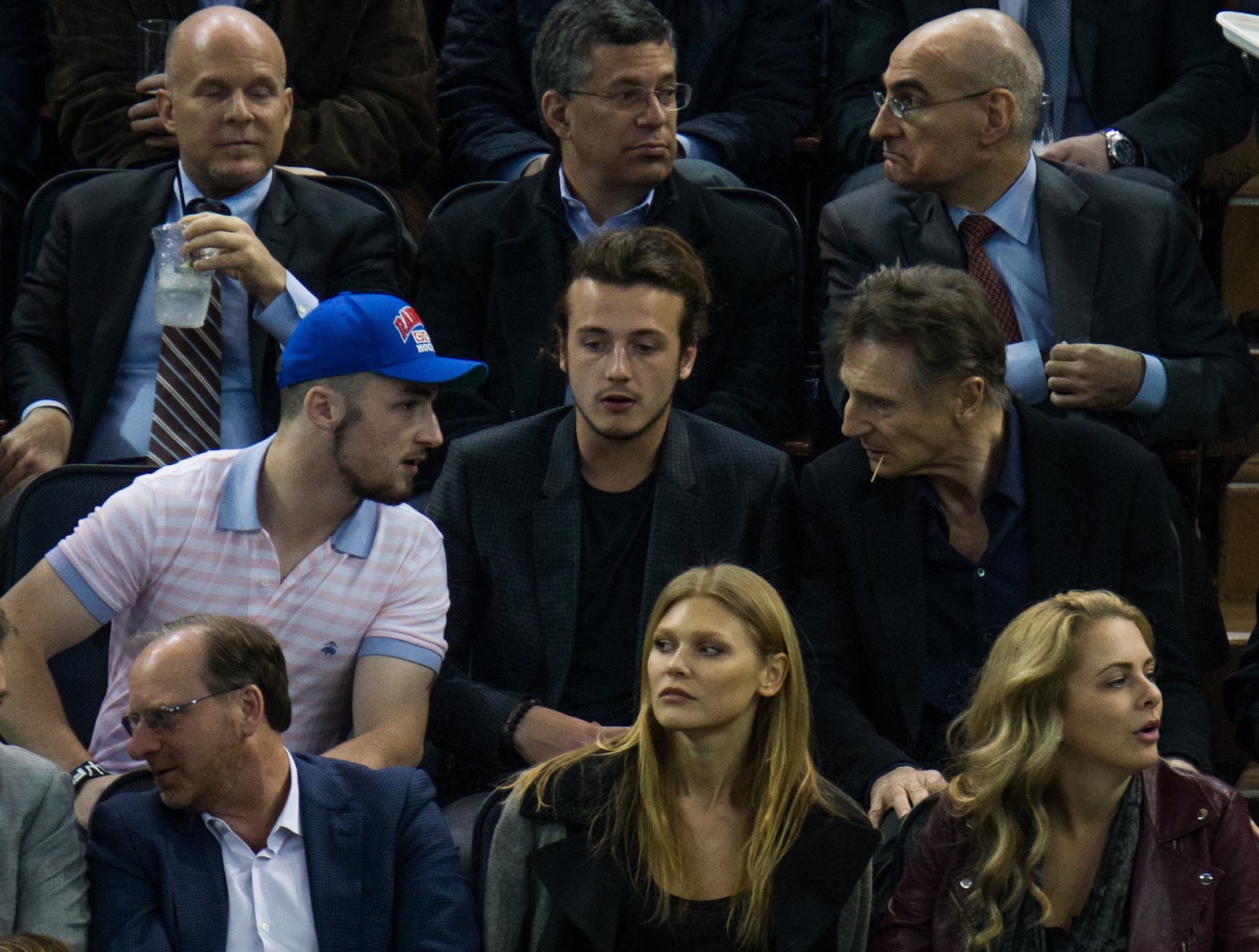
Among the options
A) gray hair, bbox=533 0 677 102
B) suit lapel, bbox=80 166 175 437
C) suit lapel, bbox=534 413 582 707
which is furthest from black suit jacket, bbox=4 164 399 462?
suit lapel, bbox=534 413 582 707

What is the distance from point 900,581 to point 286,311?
4.16 feet

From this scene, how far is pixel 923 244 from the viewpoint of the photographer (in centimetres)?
371

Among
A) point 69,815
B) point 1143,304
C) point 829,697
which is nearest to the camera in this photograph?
point 69,815

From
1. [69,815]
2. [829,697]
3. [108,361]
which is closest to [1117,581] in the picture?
[829,697]

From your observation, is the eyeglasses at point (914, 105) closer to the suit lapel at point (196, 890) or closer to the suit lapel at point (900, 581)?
the suit lapel at point (900, 581)

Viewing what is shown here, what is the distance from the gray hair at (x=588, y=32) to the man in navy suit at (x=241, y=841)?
1.66m

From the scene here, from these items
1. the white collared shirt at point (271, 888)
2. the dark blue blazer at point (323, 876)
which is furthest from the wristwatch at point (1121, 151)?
the white collared shirt at point (271, 888)

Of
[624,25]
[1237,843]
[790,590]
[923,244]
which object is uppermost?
[624,25]

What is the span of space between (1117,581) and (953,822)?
69 centimetres

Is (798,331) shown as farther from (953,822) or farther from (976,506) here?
(953,822)

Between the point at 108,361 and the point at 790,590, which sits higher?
the point at 108,361

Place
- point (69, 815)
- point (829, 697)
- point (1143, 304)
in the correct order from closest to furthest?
point (69, 815) → point (829, 697) → point (1143, 304)

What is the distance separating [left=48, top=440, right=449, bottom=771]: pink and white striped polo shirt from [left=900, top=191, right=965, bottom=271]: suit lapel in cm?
129

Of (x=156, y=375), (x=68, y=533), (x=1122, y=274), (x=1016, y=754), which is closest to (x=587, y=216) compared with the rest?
(x=156, y=375)
